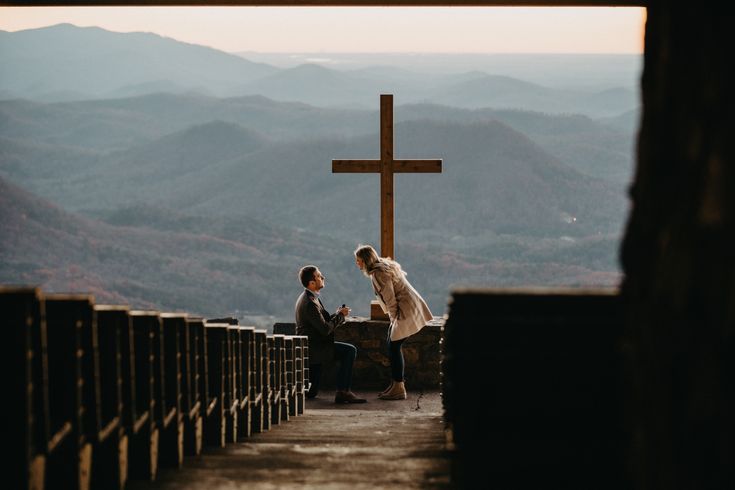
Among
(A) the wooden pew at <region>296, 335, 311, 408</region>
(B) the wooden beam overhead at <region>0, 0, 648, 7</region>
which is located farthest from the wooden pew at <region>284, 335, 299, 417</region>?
(B) the wooden beam overhead at <region>0, 0, 648, 7</region>

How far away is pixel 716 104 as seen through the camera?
5.78ft

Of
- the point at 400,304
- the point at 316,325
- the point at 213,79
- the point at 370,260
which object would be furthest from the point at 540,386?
the point at 213,79

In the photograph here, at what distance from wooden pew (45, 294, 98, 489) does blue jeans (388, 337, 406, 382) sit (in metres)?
6.38

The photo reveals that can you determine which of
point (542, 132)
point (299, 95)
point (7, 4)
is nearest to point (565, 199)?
point (542, 132)

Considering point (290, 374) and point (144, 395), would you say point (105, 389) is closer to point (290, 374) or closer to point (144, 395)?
point (144, 395)

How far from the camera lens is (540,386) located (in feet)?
9.32

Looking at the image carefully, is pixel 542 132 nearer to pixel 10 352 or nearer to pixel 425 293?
pixel 425 293

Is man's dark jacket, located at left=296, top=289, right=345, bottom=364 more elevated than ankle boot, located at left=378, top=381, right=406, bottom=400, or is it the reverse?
man's dark jacket, located at left=296, top=289, right=345, bottom=364

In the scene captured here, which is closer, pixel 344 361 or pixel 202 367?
pixel 202 367

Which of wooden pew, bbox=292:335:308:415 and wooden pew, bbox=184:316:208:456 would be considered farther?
wooden pew, bbox=292:335:308:415

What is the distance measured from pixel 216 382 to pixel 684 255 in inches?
121

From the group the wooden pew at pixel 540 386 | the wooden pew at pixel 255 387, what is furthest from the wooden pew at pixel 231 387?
the wooden pew at pixel 540 386

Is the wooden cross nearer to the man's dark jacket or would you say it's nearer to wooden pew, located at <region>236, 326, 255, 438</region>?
the man's dark jacket

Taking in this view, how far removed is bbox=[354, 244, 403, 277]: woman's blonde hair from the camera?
9094 millimetres
